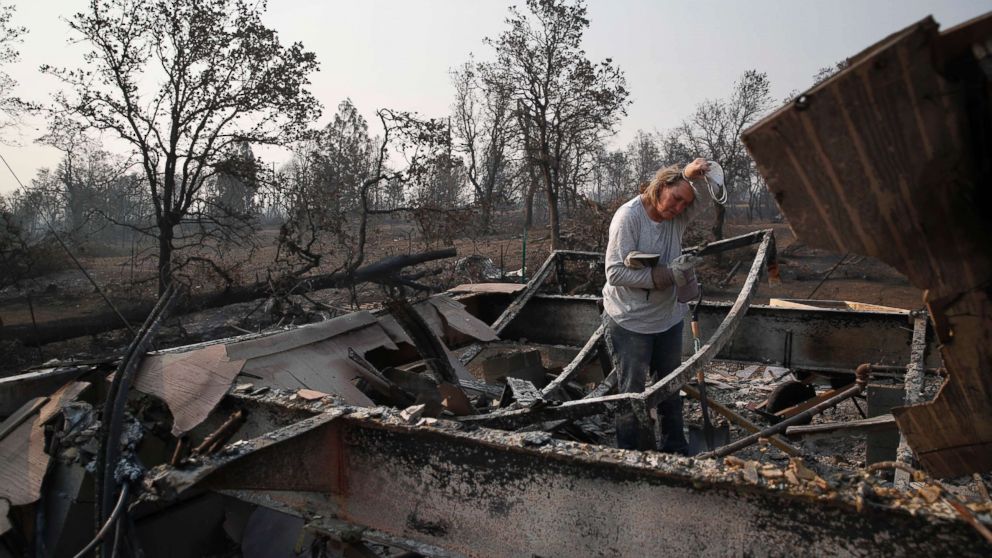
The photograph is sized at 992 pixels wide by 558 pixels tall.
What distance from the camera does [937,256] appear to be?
55.3 inches

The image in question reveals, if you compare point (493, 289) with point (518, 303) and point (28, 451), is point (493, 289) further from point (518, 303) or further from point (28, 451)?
point (28, 451)

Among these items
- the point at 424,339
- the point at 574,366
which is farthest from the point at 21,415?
the point at 574,366

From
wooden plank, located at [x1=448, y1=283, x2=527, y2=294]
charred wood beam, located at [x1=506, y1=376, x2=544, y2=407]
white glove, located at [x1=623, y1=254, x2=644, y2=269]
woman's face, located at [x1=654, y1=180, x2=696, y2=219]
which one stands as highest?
woman's face, located at [x1=654, y1=180, x2=696, y2=219]

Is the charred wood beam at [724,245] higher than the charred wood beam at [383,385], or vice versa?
Answer: the charred wood beam at [724,245]

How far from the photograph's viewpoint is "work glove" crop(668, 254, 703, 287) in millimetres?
3256

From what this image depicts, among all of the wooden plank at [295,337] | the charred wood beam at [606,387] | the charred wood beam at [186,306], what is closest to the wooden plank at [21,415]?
the wooden plank at [295,337]

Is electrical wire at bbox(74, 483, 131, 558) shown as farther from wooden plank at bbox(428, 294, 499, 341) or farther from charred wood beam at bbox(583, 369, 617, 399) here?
wooden plank at bbox(428, 294, 499, 341)

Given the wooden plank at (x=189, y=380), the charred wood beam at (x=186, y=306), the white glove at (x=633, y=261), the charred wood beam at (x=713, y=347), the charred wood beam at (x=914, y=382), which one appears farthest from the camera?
the charred wood beam at (x=186, y=306)

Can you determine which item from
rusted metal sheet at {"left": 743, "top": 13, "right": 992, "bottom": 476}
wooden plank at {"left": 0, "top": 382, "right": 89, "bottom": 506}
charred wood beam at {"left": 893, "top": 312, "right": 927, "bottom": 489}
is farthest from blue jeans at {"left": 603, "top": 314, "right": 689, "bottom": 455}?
wooden plank at {"left": 0, "top": 382, "right": 89, "bottom": 506}

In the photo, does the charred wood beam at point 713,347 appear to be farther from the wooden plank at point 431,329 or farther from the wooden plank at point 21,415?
the wooden plank at point 21,415

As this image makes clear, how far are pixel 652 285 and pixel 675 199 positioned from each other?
482 mm

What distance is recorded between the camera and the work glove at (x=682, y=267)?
3.26 metres

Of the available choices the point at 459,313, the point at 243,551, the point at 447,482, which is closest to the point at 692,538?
the point at 447,482

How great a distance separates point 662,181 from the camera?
10.9ft
